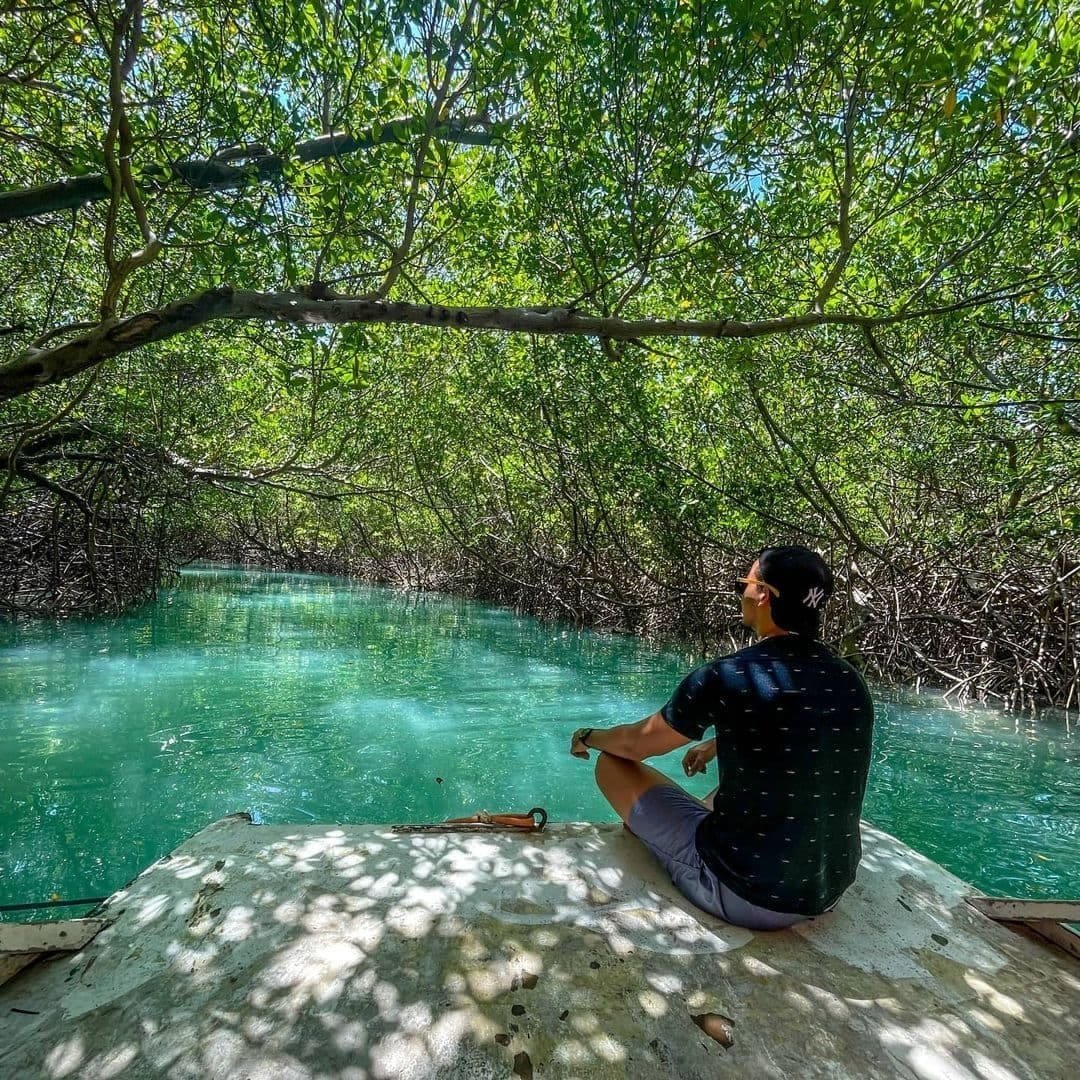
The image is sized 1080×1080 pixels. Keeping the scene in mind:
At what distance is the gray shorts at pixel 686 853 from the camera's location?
1.84 metres

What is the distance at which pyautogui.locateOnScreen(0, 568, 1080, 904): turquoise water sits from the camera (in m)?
3.98

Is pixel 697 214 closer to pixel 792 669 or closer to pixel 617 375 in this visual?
pixel 617 375

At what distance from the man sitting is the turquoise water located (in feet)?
9.15

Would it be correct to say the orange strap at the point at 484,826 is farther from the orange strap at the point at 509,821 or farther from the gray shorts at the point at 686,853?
the gray shorts at the point at 686,853

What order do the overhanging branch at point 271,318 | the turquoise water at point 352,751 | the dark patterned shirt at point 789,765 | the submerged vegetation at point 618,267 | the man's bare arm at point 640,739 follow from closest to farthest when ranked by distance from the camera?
the dark patterned shirt at point 789,765, the man's bare arm at point 640,739, the overhanging branch at point 271,318, the submerged vegetation at point 618,267, the turquoise water at point 352,751

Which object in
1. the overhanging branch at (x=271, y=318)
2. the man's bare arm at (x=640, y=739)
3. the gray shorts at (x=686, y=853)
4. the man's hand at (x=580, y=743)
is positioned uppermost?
the overhanging branch at (x=271, y=318)

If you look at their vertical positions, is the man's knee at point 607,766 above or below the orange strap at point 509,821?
above

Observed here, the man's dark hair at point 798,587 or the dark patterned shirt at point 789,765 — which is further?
the man's dark hair at point 798,587

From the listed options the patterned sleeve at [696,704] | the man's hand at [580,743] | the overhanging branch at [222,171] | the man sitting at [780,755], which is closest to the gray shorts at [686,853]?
the man sitting at [780,755]

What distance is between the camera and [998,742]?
6594mm

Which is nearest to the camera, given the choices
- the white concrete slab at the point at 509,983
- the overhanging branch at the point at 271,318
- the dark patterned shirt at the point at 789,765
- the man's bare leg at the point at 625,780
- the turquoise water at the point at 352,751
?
the white concrete slab at the point at 509,983

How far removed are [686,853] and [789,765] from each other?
56cm

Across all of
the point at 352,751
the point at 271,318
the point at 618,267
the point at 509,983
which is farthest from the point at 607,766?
the point at 618,267

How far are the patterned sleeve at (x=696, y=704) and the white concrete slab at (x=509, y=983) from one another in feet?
1.93
